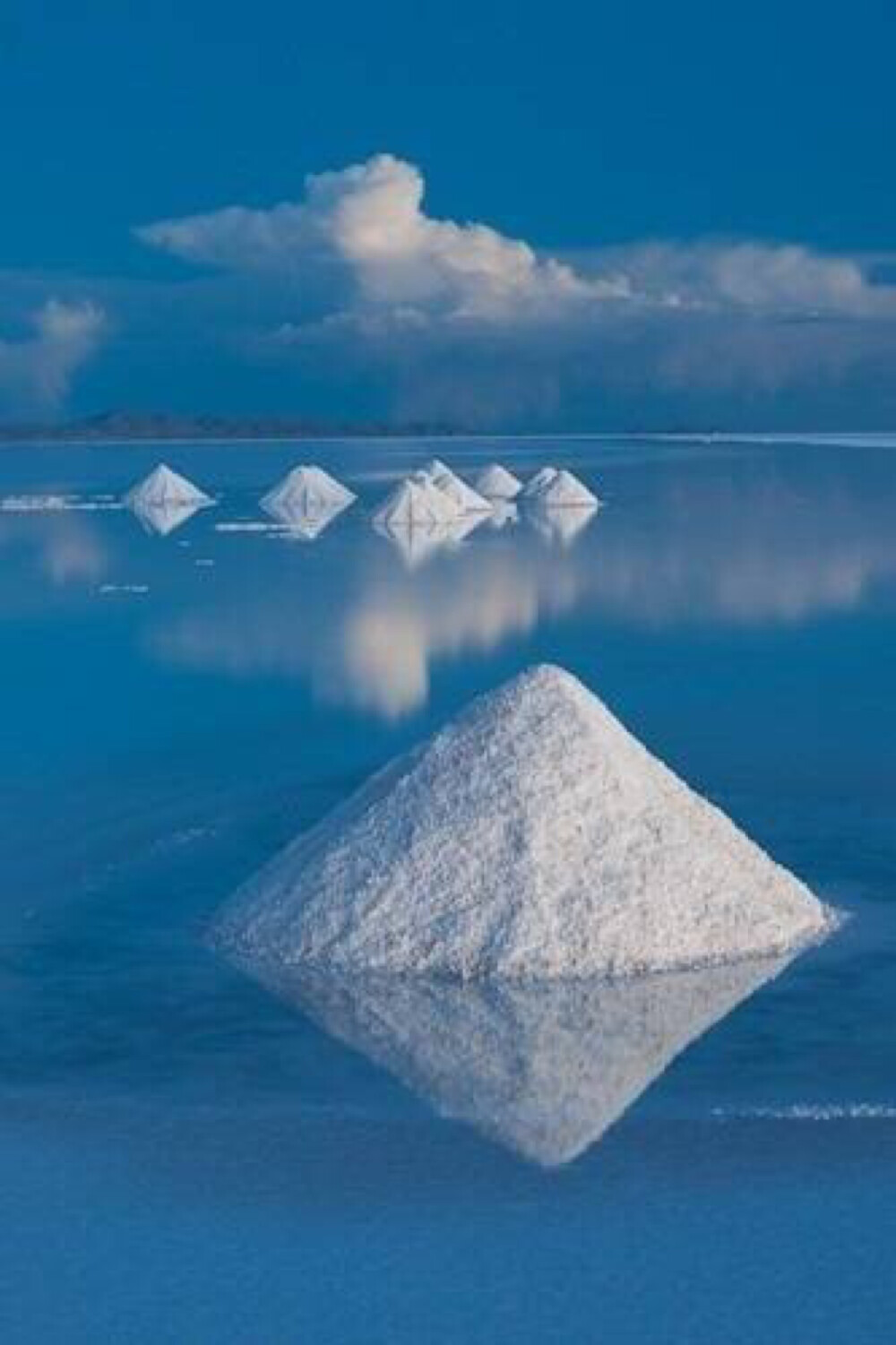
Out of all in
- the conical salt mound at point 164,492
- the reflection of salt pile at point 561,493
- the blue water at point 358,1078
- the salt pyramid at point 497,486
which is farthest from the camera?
the salt pyramid at point 497,486

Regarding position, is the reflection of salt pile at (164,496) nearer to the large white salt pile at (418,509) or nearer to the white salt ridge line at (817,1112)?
the large white salt pile at (418,509)

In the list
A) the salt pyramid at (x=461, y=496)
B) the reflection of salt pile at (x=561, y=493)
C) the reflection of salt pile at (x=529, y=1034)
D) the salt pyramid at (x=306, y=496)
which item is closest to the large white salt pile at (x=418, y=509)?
the salt pyramid at (x=461, y=496)

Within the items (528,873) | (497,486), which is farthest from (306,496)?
(528,873)

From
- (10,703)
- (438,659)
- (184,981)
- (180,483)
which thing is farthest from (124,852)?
(180,483)

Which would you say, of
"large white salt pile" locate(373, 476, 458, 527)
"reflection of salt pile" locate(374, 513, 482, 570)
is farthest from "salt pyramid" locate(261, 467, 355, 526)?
"large white salt pile" locate(373, 476, 458, 527)

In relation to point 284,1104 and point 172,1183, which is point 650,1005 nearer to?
point 284,1104

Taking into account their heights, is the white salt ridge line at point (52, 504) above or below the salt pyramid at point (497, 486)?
below
